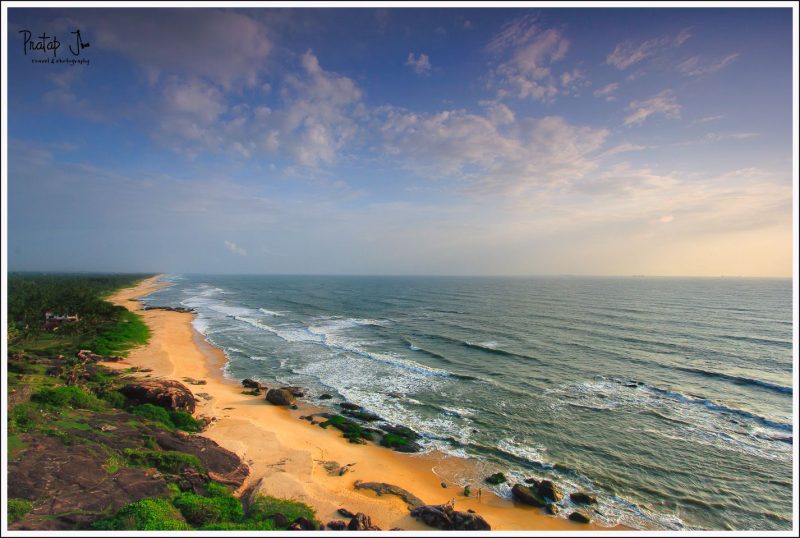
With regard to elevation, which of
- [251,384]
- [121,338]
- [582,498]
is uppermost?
[121,338]

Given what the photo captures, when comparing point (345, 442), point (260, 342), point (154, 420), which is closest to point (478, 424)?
point (345, 442)

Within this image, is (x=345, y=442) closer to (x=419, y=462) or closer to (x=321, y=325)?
(x=419, y=462)

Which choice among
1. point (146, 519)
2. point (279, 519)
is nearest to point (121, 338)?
point (146, 519)

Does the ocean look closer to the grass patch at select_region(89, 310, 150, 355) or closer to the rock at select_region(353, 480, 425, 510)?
the rock at select_region(353, 480, 425, 510)

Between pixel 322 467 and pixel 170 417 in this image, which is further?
pixel 170 417

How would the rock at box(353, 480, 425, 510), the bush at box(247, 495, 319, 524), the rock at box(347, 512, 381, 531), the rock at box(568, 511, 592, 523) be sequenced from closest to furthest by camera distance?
the rock at box(347, 512, 381, 531), the bush at box(247, 495, 319, 524), the rock at box(568, 511, 592, 523), the rock at box(353, 480, 425, 510)

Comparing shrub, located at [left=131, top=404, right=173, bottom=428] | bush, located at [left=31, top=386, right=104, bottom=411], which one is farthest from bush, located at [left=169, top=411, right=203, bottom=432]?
bush, located at [left=31, top=386, right=104, bottom=411]

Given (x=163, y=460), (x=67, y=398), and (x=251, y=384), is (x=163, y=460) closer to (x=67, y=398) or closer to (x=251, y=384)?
(x=67, y=398)
